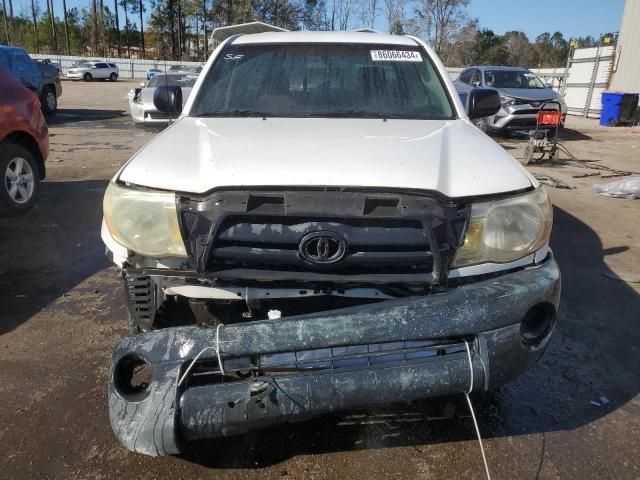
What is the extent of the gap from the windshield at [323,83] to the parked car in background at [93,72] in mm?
43541

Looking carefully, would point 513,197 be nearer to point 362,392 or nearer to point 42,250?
point 362,392

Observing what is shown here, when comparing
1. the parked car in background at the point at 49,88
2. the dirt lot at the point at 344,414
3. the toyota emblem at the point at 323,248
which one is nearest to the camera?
the toyota emblem at the point at 323,248

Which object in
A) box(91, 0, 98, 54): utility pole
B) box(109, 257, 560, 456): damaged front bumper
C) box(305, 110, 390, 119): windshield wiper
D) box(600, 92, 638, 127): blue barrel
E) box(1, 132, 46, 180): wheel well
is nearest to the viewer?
box(109, 257, 560, 456): damaged front bumper

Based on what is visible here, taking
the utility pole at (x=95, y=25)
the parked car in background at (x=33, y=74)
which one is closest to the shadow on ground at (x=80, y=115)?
the parked car in background at (x=33, y=74)

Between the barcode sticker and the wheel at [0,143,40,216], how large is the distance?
Result: 13.0ft

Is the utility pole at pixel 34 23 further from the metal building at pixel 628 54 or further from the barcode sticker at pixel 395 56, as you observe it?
the barcode sticker at pixel 395 56

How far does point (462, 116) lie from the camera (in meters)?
3.22

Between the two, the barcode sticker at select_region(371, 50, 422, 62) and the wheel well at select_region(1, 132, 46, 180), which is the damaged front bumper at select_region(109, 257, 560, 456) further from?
the wheel well at select_region(1, 132, 46, 180)

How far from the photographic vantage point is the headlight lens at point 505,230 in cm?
210

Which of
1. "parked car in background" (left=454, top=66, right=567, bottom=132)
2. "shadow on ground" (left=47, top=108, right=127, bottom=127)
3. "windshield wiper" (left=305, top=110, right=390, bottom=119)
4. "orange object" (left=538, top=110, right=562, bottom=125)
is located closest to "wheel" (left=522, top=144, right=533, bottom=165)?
"orange object" (left=538, top=110, right=562, bottom=125)

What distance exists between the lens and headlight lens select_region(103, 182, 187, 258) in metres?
2.08

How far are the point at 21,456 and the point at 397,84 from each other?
2870 mm

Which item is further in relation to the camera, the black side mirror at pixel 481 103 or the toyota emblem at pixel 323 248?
the black side mirror at pixel 481 103

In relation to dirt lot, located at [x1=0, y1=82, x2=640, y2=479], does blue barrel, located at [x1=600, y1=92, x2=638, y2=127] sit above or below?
above
